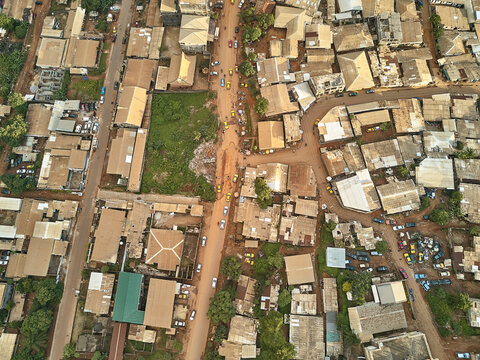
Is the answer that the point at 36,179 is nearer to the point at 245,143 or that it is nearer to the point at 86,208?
the point at 86,208

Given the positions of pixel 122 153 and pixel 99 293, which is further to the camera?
pixel 122 153

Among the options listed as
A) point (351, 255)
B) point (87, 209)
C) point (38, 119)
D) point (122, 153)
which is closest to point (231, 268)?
point (351, 255)

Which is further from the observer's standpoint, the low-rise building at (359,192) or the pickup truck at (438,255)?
the low-rise building at (359,192)

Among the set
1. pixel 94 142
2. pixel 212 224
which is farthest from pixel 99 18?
pixel 212 224

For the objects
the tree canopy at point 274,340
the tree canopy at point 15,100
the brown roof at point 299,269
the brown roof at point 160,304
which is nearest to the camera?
the tree canopy at point 274,340

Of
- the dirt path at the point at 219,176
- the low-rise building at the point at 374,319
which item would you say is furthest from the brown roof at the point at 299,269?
the dirt path at the point at 219,176

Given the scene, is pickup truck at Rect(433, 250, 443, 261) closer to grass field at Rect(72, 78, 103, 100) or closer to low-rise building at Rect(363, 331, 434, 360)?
low-rise building at Rect(363, 331, 434, 360)

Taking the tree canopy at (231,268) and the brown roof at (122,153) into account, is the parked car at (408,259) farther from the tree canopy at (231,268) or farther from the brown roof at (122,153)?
the brown roof at (122,153)

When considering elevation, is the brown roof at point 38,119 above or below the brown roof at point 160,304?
above

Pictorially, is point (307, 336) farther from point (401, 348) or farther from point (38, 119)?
point (38, 119)
